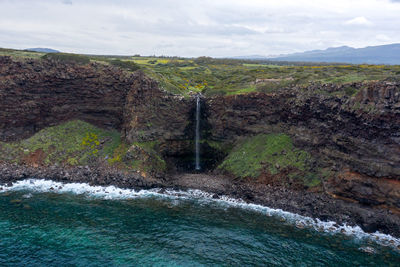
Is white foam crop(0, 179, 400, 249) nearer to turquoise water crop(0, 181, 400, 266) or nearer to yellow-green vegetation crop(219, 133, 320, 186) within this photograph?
turquoise water crop(0, 181, 400, 266)

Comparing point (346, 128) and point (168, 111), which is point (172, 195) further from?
point (346, 128)

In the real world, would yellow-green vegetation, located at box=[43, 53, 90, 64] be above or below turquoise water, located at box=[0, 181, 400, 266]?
above

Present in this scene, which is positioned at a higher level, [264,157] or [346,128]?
[346,128]

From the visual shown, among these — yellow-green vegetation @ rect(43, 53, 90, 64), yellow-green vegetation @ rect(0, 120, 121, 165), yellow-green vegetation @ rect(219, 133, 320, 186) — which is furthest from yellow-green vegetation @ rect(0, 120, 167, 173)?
yellow-green vegetation @ rect(219, 133, 320, 186)

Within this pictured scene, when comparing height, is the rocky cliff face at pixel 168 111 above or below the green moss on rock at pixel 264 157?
above

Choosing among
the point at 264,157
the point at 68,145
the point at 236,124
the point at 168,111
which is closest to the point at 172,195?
the point at 264,157

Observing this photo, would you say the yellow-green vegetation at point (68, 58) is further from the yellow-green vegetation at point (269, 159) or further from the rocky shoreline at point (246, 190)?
the yellow-green vegetation at point (269, 159)

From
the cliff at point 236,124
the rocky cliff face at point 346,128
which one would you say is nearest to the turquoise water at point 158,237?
the rocky cliff face at point 346,128
